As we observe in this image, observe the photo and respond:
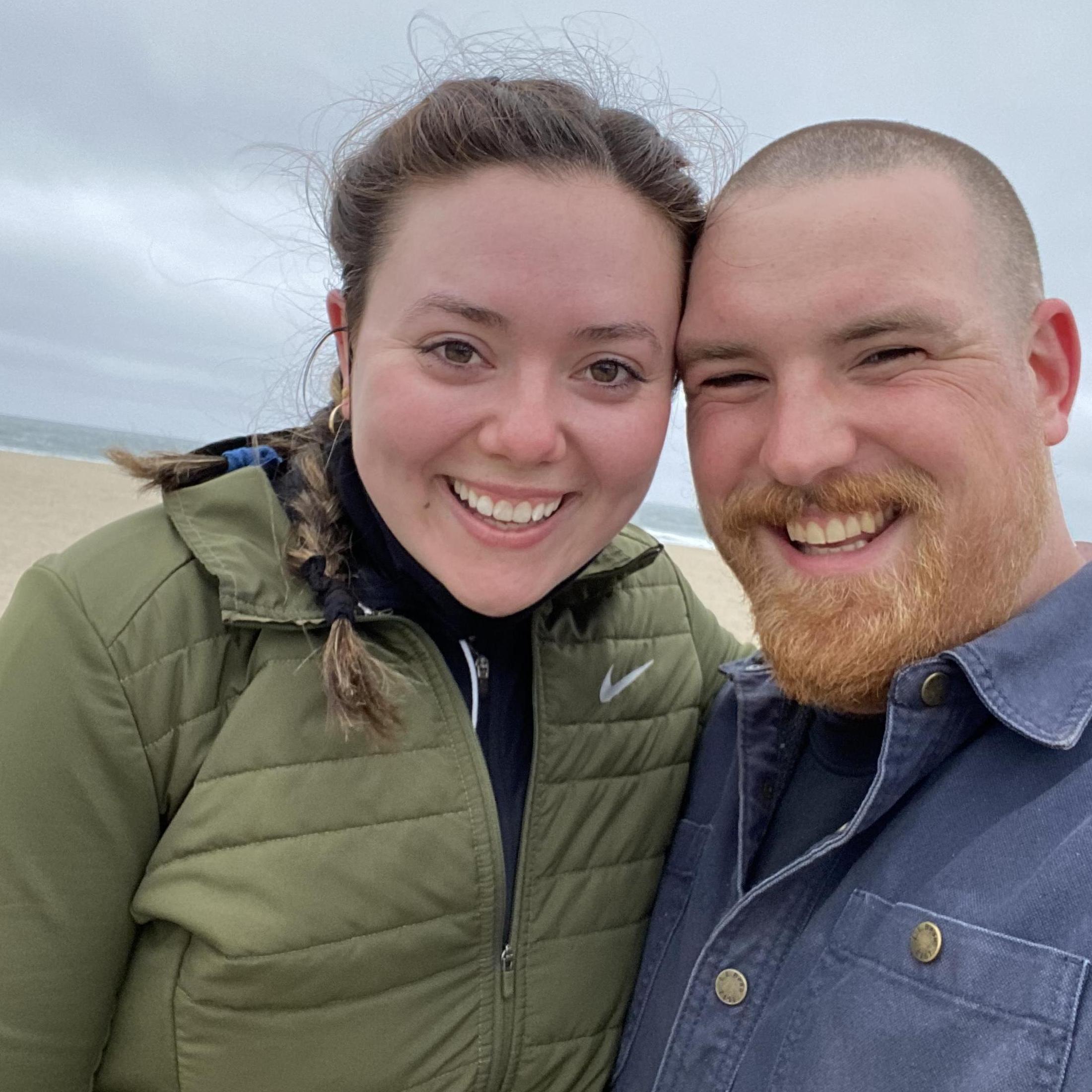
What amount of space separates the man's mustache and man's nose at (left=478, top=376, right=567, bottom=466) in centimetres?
48

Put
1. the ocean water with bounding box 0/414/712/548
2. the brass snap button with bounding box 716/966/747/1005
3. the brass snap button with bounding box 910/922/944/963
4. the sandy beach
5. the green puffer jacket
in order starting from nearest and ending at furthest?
the brass snap button with bounding box 910/922/944/963 < the green puffer jacket < the brass snap button with bounding box 716/966/747/1005 < the sandy beach < the ocean water with bounding box 0/414/712/548

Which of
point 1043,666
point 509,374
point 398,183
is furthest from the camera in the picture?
point 398,183

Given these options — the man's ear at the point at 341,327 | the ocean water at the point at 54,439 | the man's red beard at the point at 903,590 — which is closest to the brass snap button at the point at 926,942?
the man's red beard at the point at 903,590

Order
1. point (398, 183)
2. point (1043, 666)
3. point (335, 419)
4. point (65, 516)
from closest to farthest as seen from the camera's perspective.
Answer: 1. point (1043, 666)
2. point (398, 183)
3. point (335, 419)
4. point (65, 516)

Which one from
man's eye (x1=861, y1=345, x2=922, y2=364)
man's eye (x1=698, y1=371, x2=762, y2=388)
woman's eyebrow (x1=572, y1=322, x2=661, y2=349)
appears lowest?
man's eye (x1=698, y1=371, x2=762, y2=388)

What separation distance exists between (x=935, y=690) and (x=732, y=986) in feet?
2.21

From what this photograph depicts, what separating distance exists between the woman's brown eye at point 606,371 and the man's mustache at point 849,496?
39cm

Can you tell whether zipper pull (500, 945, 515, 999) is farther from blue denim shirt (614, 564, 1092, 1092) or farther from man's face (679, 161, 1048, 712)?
man's face (679, 161, 1048, 712)

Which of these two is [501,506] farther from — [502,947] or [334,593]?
[502,947]

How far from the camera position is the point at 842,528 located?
70.2 inches

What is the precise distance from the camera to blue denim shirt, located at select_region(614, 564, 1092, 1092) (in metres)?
1.25

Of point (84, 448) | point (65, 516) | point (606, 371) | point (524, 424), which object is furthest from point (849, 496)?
point (84, 448)

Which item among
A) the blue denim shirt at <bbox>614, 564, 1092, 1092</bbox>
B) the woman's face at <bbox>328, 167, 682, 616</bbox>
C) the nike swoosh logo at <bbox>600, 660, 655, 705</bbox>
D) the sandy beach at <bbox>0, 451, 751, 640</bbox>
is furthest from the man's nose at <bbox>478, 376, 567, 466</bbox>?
the sandy beach at <bbox>0, 451, 751, 640</bbox>

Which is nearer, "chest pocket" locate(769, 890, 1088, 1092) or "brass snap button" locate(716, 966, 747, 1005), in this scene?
"chest pocket" locate(769, 890, 1088, 1092)
